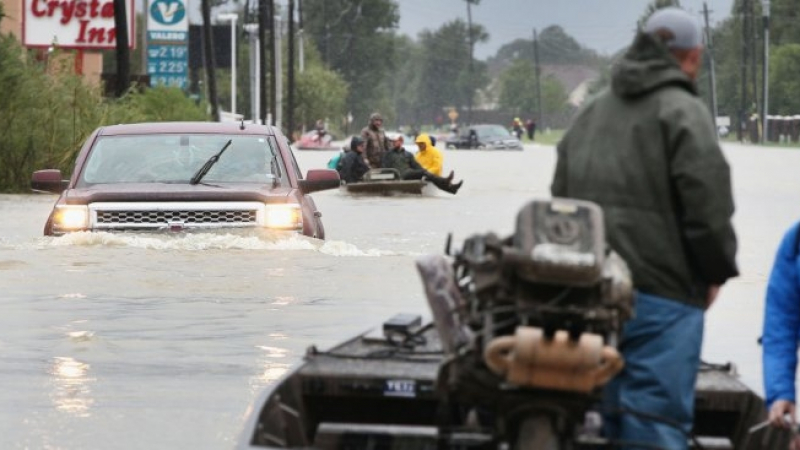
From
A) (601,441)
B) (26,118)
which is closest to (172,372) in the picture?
(601,441)

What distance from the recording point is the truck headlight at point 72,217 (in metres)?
18.1

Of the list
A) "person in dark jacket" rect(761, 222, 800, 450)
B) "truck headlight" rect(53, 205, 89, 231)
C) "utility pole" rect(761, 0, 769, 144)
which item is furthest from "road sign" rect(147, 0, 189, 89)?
"person in dark jacket" rect(761, 222, 800, 450)

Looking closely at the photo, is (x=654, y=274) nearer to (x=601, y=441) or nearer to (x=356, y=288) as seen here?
(x=601, y=441)

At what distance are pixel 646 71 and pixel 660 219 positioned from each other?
40cm

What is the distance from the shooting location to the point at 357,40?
18225 centimetres

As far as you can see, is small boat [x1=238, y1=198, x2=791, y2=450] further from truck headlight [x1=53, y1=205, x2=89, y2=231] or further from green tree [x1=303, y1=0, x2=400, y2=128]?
green tree [x1=303, y1=0, x2=400, y2=128]

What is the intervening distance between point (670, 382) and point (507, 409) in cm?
52

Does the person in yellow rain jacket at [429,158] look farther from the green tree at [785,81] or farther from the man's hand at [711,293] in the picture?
the green tree at [785,81]

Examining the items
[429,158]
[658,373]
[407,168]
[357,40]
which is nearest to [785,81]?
[357,40]

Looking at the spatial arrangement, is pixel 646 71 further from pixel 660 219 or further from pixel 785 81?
pixel 785 81

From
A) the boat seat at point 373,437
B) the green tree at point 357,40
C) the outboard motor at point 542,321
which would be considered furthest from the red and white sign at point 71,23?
the green tree at point 357,40

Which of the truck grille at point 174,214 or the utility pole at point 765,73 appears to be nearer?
the truck grille at point 174,214

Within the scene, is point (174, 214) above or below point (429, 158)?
above

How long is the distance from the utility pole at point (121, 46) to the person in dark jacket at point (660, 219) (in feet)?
129
